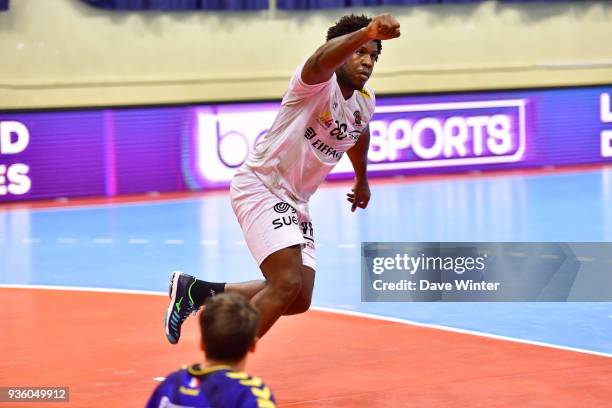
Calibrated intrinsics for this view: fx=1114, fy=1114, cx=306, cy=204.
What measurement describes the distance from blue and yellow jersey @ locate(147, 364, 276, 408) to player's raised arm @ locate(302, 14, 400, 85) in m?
2.30

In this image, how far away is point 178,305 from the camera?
21.4ft

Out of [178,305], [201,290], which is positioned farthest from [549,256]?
[178,305]

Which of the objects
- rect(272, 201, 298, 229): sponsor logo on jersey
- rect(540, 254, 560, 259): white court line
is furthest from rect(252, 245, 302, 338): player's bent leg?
rect(540, 254, 560, 259): white court line

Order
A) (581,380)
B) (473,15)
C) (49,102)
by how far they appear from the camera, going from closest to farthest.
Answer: (581,380) < (49,102) < (473,15)

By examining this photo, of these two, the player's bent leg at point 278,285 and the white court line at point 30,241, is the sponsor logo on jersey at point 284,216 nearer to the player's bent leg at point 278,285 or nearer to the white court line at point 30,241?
the player's bent leg at point 278,285

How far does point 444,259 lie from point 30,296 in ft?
11.3

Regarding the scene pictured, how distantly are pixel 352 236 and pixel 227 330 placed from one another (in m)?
9.13

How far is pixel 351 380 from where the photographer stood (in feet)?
20.9

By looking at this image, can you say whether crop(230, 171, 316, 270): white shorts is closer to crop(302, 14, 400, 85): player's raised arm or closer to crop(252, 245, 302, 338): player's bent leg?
crop(252, 245, 302, 338): player's bent leg

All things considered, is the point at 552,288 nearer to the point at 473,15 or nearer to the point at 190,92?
the point at 190,92

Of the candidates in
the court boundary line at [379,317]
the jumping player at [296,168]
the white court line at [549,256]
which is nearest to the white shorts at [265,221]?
the jumping player at [296,168]

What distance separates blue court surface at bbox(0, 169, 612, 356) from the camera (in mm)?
8438

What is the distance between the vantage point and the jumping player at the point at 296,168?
5.71 m

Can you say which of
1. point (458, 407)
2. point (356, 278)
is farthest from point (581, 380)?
point (356, 278)
